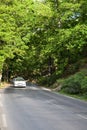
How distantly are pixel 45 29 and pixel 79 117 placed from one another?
141 ft

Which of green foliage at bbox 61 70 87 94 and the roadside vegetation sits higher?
the roadside vegetation

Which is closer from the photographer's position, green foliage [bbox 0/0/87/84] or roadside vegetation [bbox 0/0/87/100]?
roadside vegetation [bbox 0/0/87/100]

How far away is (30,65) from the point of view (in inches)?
3351

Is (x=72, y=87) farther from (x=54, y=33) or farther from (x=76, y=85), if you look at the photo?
(x=54, y=33)

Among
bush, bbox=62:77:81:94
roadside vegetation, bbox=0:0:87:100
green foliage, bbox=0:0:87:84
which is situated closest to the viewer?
bush, bbox=62:77:81:94

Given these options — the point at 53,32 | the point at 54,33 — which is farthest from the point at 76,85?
the point at 53,32

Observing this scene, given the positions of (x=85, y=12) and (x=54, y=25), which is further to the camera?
(x=54, y=25)

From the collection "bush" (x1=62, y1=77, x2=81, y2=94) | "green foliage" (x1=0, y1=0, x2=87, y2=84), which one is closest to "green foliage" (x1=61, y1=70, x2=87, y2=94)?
"bush" (x1=62, y1=77, x2=81, y2=94)

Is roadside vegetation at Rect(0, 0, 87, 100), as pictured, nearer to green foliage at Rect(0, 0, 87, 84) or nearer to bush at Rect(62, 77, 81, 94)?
green foliage at Rect(0, 0, 87, 84)

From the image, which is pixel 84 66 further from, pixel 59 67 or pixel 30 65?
pixel 30 65

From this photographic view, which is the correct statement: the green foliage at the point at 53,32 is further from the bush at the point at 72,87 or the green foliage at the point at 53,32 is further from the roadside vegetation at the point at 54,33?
the bush at the point at 72,87

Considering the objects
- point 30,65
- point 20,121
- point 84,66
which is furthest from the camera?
point 30,65

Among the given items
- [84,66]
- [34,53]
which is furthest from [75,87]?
[34,53]

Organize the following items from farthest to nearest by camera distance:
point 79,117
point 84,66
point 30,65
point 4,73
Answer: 1. point 30,65
2. point 4,73
3. point 84,66
4. point 79,117
